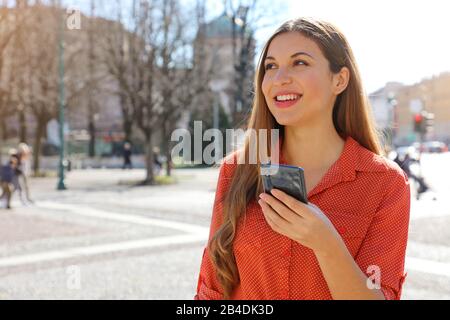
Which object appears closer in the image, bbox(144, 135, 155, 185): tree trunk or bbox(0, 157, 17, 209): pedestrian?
bbox(0, 157, 17, 209): pedestrian

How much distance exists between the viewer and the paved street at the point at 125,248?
6730mm

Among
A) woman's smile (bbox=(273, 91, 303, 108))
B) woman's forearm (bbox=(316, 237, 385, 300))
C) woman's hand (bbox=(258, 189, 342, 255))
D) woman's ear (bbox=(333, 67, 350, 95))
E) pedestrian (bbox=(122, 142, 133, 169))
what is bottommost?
pedestrian (bbox=(122, 142, 133, 169))

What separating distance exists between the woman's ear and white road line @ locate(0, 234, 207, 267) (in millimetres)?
7331

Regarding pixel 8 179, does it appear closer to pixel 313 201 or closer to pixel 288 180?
pixel 313 201

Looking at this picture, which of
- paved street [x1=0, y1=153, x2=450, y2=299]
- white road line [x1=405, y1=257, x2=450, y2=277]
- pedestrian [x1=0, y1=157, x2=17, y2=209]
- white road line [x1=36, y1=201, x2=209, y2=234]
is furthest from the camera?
pedestrian [x1=0, y1=157, x2=17, y2=209]

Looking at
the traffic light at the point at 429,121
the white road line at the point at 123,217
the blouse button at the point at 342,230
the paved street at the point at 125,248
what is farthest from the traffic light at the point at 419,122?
the blouse button at the point at 342,230

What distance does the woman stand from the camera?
4.97ft

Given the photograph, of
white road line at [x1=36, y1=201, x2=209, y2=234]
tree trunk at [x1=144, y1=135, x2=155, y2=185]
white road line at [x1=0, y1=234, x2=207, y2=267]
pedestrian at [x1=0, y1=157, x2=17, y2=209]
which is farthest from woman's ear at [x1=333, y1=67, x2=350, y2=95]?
tree trunk at [x1=144, y1=135, x2=155, y2=185]

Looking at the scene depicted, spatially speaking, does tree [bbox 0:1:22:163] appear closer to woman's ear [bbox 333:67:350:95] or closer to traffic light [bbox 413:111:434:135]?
traffic light [bbox 413:111:434:135]

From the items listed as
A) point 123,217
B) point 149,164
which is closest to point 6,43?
point 149,164

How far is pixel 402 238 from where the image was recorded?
166 cm

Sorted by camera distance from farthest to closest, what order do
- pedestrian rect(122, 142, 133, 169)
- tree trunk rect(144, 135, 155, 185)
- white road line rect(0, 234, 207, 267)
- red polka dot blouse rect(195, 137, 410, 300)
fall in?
pedestrian rect(122, 142, 133, 169)
tree trunk rect(144, 135, 155, 185)
white road line rect(0, 234, 207, 267)
red polka dot blouse rect(195, 137, 410, 300)
